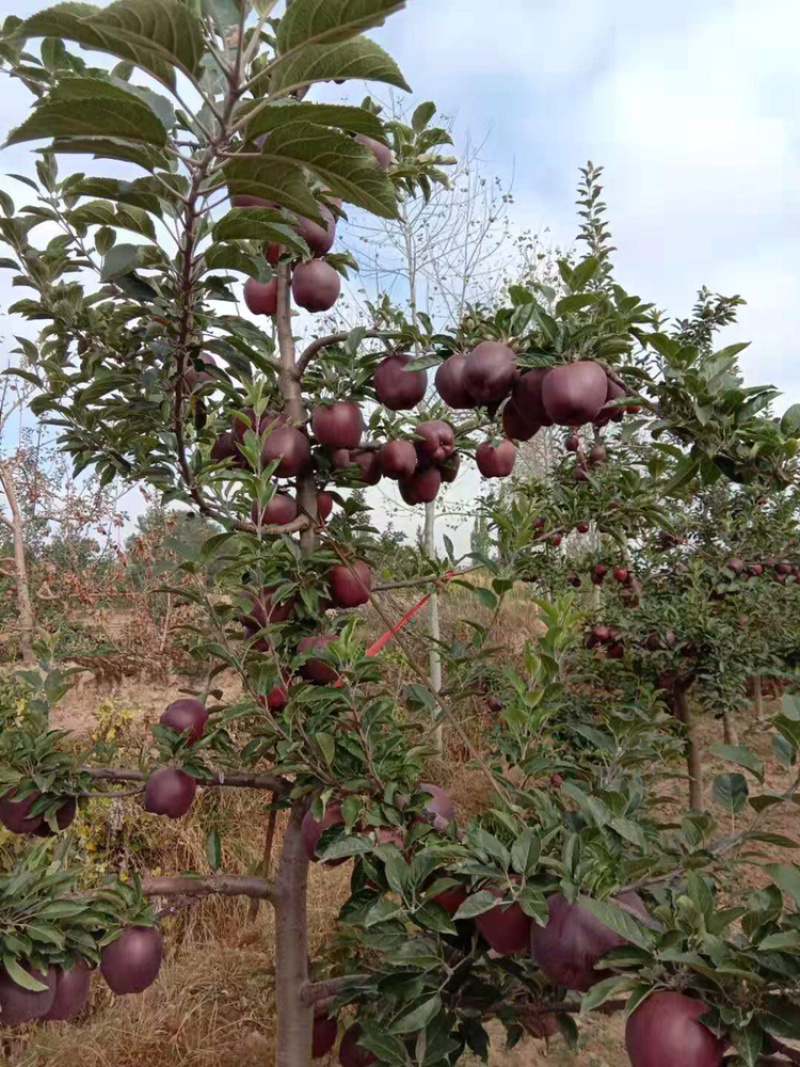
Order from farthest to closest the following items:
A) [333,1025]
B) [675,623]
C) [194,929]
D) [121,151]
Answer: [675,623], [194,929], [333,1025], [121,151]

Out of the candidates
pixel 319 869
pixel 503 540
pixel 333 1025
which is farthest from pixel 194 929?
pixel 503 540

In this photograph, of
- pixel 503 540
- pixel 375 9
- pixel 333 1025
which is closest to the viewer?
pixel 375 9

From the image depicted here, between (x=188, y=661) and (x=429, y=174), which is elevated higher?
(x=429, y=174)

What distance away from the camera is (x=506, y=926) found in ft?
2.93

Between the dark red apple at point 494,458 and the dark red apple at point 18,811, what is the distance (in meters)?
1.11

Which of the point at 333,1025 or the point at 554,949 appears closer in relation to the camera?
the point at 554,949

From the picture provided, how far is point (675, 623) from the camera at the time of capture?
12.3 ft

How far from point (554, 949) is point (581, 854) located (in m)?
0.11

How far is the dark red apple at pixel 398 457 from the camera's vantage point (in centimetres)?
143

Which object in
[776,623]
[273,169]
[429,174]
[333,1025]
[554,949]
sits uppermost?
[429,174]

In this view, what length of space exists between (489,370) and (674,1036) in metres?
0.85

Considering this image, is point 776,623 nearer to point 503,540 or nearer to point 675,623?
point 675,623

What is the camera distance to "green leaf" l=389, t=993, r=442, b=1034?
919 mm

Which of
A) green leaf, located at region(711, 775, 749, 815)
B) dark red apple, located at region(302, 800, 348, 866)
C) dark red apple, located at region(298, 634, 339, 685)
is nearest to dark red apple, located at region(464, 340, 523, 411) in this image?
dark red apple, located at region(298, 634, 339, 685)
